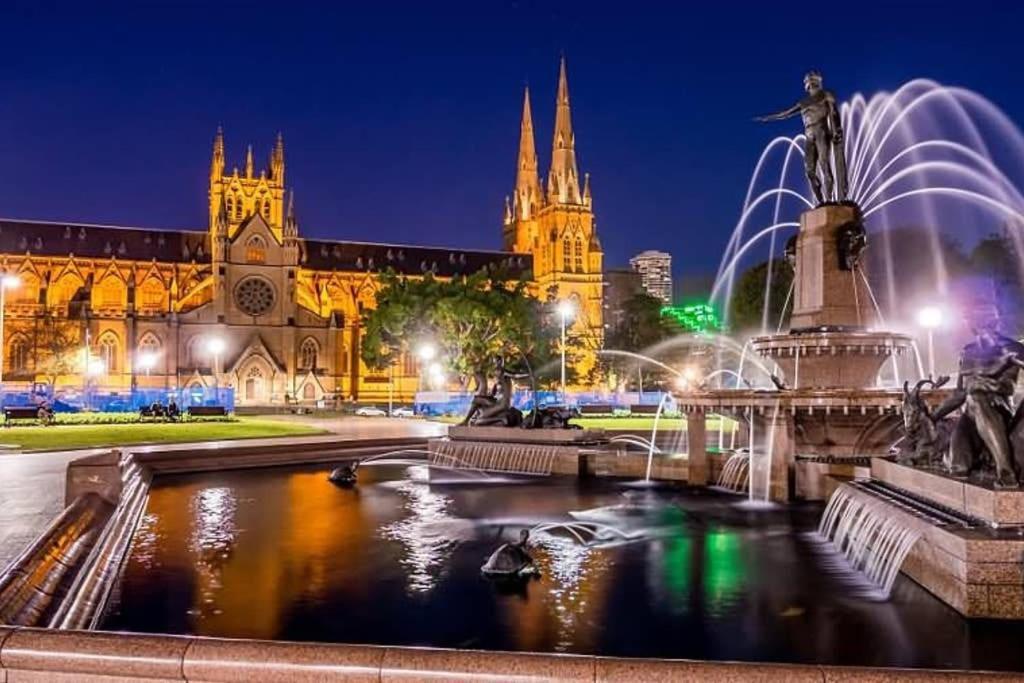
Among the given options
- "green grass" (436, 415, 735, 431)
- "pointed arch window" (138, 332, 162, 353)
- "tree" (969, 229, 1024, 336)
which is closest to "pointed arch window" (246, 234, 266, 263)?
"pointed arch window" (138, 332, 162, 353)

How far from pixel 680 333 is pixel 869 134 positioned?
8434cm

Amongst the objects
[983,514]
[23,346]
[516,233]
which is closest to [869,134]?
[983,514]

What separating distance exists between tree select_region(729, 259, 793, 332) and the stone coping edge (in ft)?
221

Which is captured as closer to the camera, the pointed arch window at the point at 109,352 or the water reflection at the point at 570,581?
the water reflection at the point at 570,581

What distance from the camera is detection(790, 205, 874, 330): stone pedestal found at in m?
18.4

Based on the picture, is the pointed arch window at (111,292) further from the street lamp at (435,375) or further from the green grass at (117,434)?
the green grass at (117,434)

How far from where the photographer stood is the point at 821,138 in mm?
19422

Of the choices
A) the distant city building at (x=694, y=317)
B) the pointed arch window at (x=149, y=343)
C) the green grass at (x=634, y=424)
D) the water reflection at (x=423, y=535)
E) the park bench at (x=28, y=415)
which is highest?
the distant city building at (x=694, y=317)

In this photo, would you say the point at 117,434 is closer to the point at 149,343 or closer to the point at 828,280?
the point at 828,280

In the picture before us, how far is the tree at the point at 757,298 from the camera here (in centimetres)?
7077

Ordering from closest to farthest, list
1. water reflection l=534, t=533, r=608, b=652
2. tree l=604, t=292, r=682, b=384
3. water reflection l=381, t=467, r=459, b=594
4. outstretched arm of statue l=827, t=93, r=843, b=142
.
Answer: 1. water reflection l=534, t=533, r=608, b=652
2. water reflection l=381, t=467, r=459, b=594
3. outstretched arm of statue l=827, t=93, r=843, b=142
4. tree l=604, t=292, r=682, b=384

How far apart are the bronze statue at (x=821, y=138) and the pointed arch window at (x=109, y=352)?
88752 mm

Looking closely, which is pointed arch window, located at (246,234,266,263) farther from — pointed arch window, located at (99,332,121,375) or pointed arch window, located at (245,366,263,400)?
pointed arch window, located at (99,332,121,375)

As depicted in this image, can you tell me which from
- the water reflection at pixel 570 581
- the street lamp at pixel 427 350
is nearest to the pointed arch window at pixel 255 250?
the street lamp at pixel 427 350
